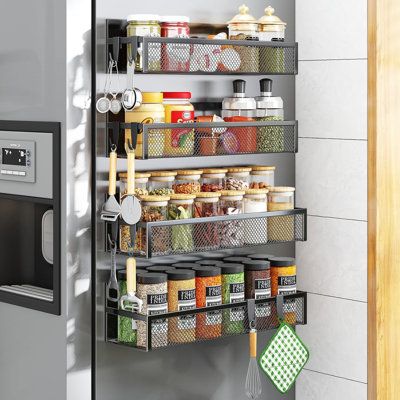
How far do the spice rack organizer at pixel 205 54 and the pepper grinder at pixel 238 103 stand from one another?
4cm

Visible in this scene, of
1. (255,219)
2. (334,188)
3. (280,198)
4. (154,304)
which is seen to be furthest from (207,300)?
(334,188)

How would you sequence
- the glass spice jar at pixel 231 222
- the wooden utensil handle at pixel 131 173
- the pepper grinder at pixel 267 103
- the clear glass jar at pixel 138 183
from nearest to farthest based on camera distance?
the wooden utensil handle at pixel 131 173 → the clear glass jar at pixel 138 183 → the glass spice jar at pixel 231 222 → the pepper grinder at pixel 267 103

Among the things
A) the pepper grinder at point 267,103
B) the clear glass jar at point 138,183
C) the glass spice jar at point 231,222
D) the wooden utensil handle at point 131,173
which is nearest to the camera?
the wooden utensil handle at point 131,173

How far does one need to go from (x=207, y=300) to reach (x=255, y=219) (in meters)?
0.28

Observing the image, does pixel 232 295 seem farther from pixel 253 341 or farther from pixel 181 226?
pixel 181 226

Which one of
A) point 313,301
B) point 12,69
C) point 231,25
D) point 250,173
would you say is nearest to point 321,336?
point 313,301

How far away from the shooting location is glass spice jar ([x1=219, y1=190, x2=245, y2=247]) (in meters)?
2.81

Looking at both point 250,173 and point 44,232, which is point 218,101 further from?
point 44,232

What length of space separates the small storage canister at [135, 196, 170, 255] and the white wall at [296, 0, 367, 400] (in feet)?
1.93

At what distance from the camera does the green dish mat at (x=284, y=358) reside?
115 inches

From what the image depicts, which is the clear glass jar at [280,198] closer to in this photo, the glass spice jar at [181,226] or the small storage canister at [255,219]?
the small storage canister at [255,219]

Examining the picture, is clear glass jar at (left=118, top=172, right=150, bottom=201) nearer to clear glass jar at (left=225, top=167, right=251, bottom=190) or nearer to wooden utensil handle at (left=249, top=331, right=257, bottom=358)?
clear glass jar at (left=225, top=167, right=251, bottom=190)

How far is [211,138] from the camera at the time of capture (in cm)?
276

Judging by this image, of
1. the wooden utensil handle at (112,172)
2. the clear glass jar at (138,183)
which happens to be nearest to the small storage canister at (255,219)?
the clear glass jar at (138,183)
